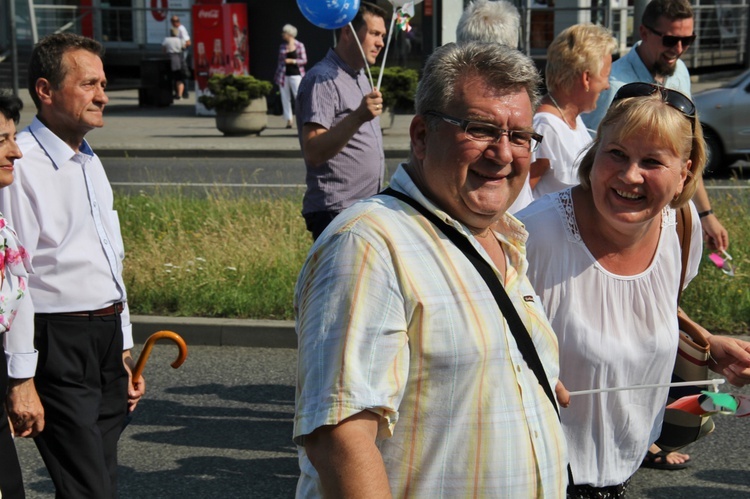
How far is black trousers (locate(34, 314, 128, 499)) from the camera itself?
12.3 ft

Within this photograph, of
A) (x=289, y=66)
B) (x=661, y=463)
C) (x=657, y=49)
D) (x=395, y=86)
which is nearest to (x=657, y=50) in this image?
(x=657, y=49)

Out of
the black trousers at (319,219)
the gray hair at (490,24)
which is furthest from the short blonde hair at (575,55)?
the black trousers at (319,219)

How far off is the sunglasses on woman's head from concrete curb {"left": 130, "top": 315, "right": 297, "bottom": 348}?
13.0ft

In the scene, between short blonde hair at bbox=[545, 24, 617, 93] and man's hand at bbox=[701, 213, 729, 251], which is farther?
man's hand at bbox=[701, 213, 729, 251]

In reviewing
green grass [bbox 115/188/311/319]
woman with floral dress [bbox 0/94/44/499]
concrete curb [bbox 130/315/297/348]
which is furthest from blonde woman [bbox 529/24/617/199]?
green grass [bbox 115/188/311/319]

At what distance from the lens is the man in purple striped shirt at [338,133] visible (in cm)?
534

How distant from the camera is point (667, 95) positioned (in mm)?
3203

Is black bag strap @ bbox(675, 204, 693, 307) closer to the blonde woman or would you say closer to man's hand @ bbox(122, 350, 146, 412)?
the blonde woman

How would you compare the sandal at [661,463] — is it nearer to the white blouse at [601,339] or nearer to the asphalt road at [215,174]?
the white blouse at [601,339]

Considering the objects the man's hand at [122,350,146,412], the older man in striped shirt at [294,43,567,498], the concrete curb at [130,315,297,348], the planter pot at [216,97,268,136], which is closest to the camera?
the older man in striped shirt at [294,43,567,498]

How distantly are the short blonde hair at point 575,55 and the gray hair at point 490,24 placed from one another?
1.02 feet

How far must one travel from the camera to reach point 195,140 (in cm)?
1848

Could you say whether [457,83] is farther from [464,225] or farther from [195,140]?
[195,140]

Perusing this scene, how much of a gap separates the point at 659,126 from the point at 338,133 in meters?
2.31
